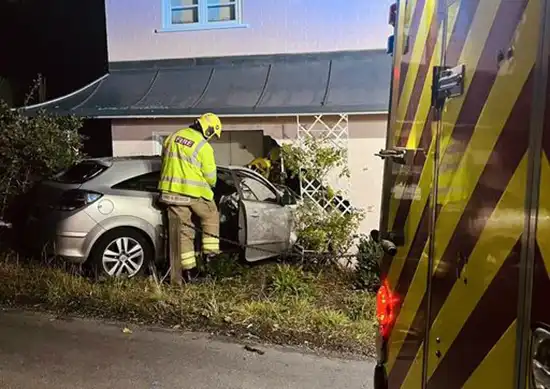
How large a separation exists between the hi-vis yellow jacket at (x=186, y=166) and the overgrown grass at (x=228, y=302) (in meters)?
1.11

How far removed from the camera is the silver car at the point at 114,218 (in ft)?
23.5

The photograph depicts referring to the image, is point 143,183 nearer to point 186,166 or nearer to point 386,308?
point 186,166

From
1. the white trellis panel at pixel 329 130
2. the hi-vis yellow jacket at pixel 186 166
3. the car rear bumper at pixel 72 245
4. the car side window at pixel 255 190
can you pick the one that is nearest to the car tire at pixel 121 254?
the car rear bumper at pixel 72 245

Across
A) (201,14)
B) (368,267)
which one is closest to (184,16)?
(201,14)

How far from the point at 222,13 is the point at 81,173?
4951 mm

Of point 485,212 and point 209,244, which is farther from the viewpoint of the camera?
point 209,244

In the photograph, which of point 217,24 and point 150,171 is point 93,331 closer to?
point 150,171

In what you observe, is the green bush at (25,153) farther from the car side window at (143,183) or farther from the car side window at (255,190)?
the car side window at (255,190)

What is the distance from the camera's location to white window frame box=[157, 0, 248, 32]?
10922 millimetres

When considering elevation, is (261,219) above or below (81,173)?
below

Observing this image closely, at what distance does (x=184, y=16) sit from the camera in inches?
448

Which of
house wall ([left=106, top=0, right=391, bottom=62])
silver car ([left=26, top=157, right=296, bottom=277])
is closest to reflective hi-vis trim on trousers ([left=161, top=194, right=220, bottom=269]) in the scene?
silver car ([left=26, top=157, right=296, bottom=277])

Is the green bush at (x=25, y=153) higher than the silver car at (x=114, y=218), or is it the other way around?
the green bush at (x=25, y=153)

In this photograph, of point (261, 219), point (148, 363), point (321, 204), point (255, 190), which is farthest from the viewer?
point (321, 204)
